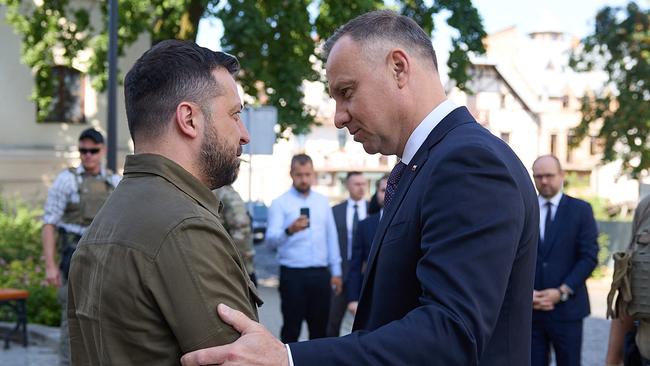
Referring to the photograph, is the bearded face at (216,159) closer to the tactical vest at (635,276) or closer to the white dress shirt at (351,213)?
the tactical vest at (635,276)

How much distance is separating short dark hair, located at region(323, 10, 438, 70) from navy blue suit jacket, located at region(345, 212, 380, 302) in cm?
607

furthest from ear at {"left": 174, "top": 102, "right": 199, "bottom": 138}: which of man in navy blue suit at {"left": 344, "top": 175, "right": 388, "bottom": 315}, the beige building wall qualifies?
the beige building wall

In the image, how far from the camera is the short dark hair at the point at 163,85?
2.57 metres

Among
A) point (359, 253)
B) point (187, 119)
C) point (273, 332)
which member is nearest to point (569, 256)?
point (359, 253)

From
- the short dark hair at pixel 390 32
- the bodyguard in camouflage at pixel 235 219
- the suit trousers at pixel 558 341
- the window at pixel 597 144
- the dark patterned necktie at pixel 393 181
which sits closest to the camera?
the short dark hair at pixel 390 32

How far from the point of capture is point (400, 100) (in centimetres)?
273

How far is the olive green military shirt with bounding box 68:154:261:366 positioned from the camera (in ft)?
7.54

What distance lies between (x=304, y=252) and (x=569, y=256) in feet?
9.31

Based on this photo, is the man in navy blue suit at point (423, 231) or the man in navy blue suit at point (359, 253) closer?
the man in navy blue suit at point (423, 231)

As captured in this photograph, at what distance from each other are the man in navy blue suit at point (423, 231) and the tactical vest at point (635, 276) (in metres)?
2.39

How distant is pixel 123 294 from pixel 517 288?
101 cm

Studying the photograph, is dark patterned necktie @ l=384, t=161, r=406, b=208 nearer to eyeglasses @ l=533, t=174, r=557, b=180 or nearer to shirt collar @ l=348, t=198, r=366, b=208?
eyeglasses @ l=533, t=174, r=557, b=180

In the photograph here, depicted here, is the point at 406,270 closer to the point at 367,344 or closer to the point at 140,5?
the point at 367,344

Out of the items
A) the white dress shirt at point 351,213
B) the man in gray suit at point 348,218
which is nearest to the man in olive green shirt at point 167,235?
the man in gray suit at point 348,218
